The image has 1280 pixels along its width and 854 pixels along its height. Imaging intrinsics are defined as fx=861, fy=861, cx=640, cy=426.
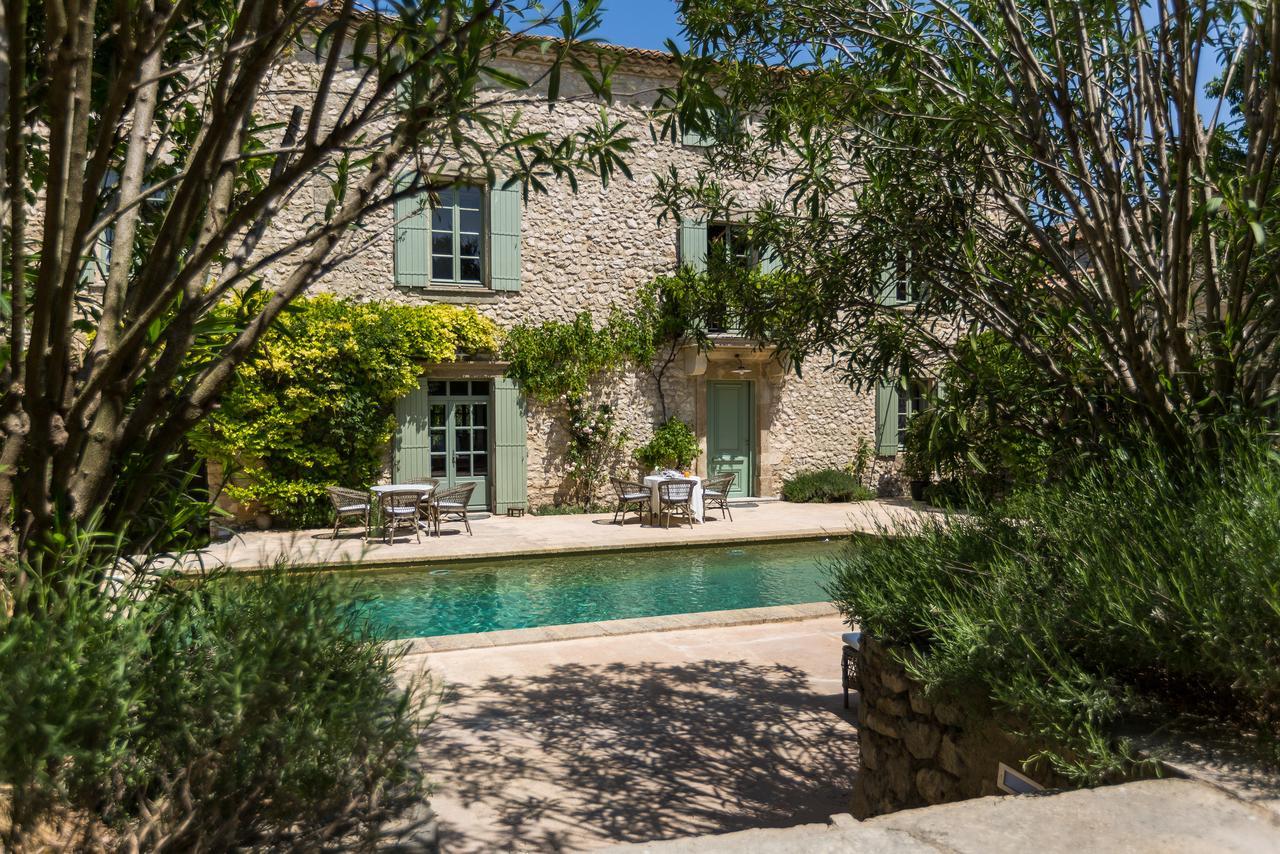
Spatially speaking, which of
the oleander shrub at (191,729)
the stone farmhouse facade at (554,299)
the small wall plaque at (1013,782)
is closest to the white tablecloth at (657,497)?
the stone farmhouse facade at (554,299)

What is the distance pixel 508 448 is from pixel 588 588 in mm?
4437

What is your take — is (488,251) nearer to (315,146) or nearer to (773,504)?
(773,504)

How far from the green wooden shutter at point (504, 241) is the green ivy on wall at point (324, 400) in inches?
39.9

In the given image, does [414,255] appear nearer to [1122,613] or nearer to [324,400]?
[324,400]

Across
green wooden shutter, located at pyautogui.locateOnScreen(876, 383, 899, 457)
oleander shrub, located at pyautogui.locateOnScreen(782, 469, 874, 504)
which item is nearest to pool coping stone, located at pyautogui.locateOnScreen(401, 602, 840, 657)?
oleander shrub, located at pyautogui.locateOnScreen(782, 469, 874, 504)

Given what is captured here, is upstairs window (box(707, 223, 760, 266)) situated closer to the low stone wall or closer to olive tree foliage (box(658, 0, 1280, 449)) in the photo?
olive tree foliage (box(658, 0, 1280, 449))

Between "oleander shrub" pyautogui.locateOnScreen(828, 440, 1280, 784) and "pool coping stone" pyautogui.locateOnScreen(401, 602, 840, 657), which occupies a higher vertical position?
"oleander shrub" pyautogui.locateOnScreen(828, 440, 1280, 784)

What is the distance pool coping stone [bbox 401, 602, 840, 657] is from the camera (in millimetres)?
5273

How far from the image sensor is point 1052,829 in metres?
1.56

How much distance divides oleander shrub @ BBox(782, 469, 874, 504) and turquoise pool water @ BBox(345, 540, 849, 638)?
4.00 m

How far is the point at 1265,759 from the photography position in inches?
69.1

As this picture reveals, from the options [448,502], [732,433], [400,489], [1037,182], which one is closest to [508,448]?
[448,502]

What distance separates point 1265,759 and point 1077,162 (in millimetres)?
1786

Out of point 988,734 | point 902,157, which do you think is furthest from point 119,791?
point 902,157
